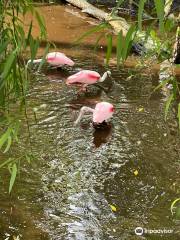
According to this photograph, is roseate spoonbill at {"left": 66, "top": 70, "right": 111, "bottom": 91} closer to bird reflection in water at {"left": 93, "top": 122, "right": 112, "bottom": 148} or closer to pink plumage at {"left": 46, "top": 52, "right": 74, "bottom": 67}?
pink plumage at {"left": 46, "top": 52, "right": 74, "bottom": 67}

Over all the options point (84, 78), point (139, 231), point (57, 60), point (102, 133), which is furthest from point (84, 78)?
point (139, 231)

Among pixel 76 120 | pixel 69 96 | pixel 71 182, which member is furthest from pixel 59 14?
pixel 71 182

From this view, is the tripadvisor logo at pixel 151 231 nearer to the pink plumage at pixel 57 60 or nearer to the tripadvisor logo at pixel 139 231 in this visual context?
the tripadvisor logo at pixel 139 231

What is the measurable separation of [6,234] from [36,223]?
19cm

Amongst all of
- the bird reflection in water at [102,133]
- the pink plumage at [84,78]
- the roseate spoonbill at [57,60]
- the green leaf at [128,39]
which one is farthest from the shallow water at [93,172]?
the green leaf at [128,39]

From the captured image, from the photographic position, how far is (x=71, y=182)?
3576mm

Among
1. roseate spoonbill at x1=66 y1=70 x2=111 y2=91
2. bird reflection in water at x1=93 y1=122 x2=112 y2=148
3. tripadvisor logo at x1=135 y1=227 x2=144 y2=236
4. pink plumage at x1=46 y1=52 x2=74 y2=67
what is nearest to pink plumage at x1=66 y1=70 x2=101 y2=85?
roseate spoonbill at x1=66 y1=70 x2=111 y2=91

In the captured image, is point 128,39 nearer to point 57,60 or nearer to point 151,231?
point 151,231

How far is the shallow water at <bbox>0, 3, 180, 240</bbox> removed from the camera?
10.2 ft

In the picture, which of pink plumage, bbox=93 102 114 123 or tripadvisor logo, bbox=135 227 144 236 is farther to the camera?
pink plumage, bbox=93 102 114 123

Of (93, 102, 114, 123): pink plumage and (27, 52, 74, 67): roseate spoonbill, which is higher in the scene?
(27, 52, 74, 67): roseate spoonbill

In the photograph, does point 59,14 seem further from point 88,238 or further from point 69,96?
point 88,238

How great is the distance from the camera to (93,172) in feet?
12.2

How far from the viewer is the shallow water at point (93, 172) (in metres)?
3.11
